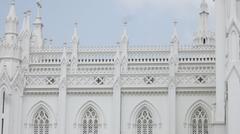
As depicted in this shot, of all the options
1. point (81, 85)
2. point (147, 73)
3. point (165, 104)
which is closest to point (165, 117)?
point (165, 104)

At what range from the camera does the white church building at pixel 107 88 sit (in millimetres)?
45500

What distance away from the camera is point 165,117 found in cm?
4569

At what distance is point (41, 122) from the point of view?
157ft

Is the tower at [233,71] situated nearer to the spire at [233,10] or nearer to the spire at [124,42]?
the spire at [233,10]

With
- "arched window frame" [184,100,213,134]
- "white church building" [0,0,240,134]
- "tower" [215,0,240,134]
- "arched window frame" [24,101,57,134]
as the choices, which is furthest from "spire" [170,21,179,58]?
"arched window frame" [24,101,57,134]

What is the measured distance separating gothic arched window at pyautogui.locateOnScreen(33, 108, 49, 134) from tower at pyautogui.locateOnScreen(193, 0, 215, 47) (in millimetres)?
19069

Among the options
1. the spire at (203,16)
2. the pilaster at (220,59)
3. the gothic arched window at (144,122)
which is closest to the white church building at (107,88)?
the gothic arched window at (144,122)

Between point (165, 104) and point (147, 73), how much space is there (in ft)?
10.0

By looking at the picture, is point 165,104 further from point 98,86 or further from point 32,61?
point 32,61

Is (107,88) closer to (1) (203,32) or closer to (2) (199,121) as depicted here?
(2) (199,121)

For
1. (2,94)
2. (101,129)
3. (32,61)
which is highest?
(32,61)

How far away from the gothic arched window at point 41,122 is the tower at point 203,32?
62.6 feet

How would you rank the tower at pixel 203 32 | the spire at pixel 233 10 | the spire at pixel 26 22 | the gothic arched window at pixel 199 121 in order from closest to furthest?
1. the spire at pixel 233 10
2. the gothic arched window at pixel 199 121
3. the spire at pixel 26 22
4. the tower at pixel 203 32

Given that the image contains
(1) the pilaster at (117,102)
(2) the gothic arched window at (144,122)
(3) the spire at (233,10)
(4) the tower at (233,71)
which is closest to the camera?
(4) the tower at (233,71)
